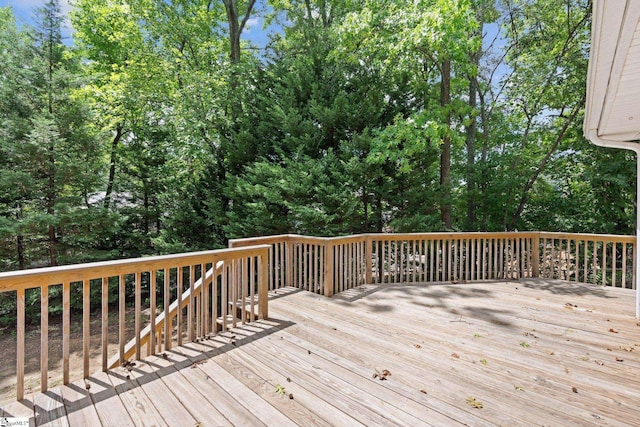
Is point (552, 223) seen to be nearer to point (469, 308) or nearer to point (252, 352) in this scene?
point (469, 308)

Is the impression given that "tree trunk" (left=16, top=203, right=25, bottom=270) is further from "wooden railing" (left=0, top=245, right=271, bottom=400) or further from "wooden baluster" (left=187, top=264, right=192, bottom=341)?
"wooden baluster" (left=187, top=264, right=192, bottom=341)

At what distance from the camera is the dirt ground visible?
559 cm

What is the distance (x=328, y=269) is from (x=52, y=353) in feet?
21.7

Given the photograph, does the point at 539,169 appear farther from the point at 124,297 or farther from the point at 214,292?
the point at 124,297

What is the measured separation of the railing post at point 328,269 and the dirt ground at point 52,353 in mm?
4630

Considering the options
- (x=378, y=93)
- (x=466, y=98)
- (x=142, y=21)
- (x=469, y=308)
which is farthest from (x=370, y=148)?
(x=142, y=21)

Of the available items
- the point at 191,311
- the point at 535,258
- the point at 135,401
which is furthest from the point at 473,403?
the point at 535,258

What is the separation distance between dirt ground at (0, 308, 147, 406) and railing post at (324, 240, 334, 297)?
182 inches

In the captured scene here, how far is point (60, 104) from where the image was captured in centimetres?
876

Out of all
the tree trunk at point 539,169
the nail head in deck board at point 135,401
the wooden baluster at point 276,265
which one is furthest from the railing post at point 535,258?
the nail head in deck board at point 135,401

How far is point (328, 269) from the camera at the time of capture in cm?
476

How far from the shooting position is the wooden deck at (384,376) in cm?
199

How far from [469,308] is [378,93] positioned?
5.31 metres

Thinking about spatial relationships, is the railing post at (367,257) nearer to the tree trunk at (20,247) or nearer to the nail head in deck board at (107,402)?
the nail head in deck board at (107,402)
